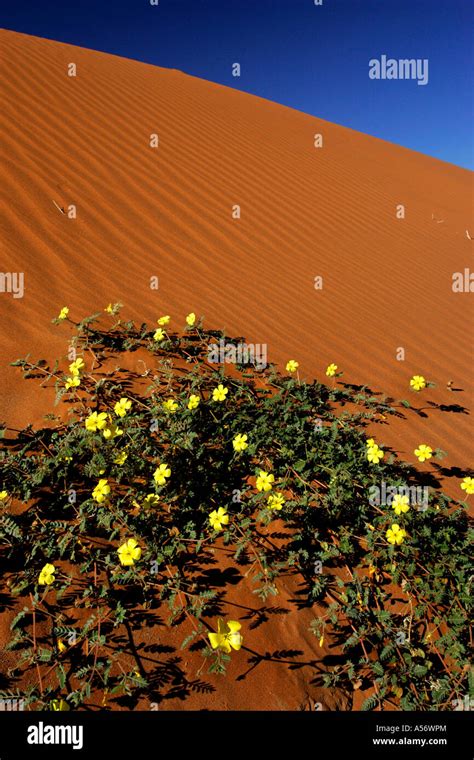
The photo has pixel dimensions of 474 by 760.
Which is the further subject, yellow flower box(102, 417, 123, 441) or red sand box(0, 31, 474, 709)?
red sand box(0, 31, 474, 709)

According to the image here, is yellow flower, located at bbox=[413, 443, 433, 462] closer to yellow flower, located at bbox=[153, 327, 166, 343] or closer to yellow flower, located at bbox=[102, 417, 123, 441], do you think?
yellow flower, located at bbox=[102, 417, 123, 441]

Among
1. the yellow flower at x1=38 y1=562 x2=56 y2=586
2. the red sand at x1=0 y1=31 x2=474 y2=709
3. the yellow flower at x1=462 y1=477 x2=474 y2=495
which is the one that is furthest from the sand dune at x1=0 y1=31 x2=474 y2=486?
the yellow flower at x1=38 y1=562 x2=56 y2=586

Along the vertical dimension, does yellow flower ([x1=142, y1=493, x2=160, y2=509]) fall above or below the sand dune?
below

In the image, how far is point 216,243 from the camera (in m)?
5.79

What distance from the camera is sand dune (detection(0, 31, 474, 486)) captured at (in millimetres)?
4199

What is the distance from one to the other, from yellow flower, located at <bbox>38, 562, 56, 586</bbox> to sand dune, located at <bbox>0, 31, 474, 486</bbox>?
1.34m

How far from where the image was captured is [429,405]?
4.05 m

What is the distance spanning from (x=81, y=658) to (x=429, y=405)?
3.38m

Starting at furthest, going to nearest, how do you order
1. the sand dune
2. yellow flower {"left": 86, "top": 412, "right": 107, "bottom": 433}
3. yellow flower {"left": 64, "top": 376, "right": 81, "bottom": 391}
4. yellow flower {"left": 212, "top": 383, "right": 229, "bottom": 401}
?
the sand dune, yellow flower {"left": 212, "top": 383, "right": 229, "bottom": 401}, yellow flower {"left": 64, "top": 376, "right": 81, "bottom": 391}, yellow flower {"left": 86, "top": 412, "right": 107, "bottom": 433}

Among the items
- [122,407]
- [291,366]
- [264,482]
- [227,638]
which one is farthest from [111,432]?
[291,366]

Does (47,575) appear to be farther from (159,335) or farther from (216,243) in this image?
(216,243)

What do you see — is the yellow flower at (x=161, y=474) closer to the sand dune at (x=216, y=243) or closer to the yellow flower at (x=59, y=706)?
the yellow flower at (x=59, y=706)

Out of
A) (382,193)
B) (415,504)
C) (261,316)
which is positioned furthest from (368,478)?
(382,193)
